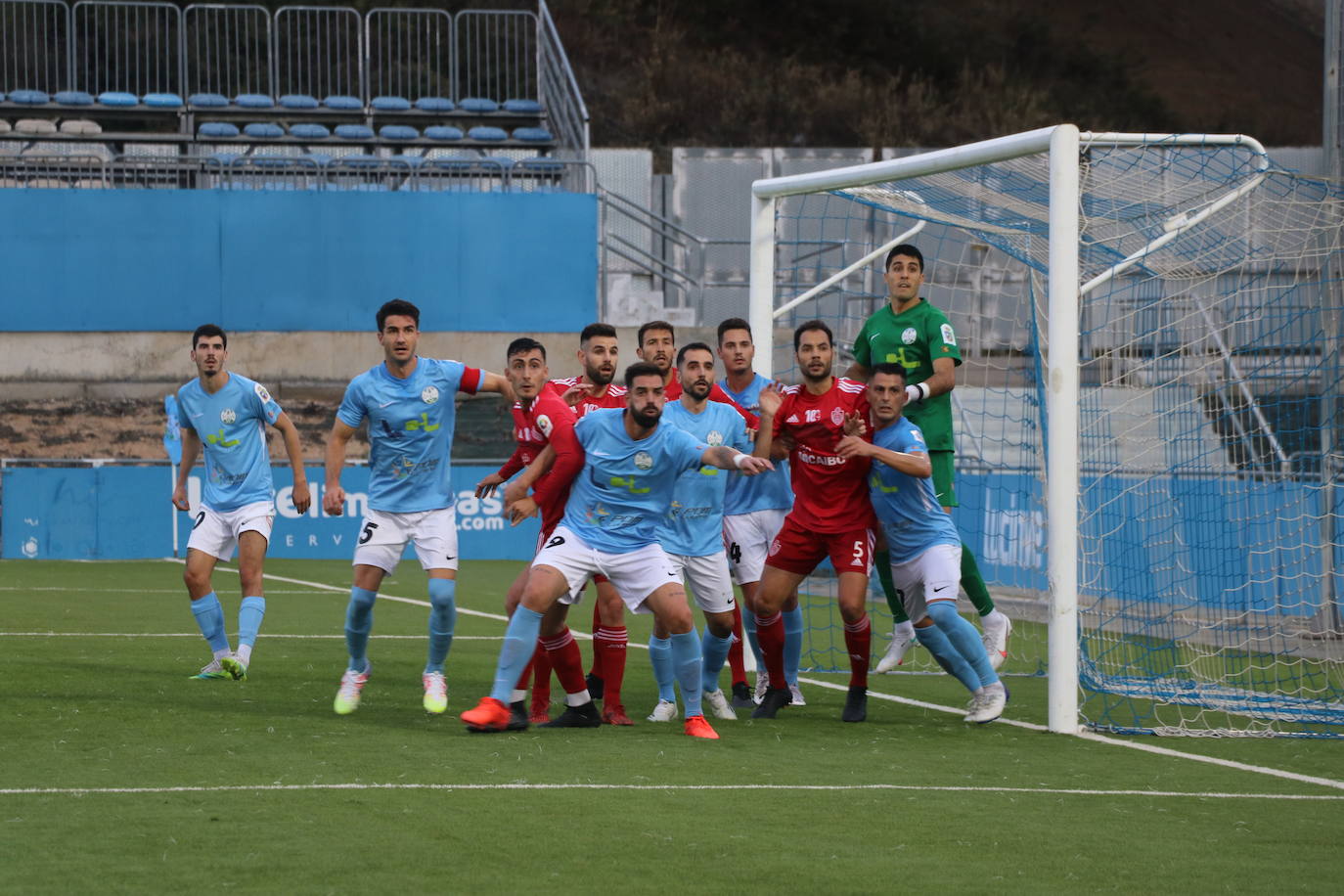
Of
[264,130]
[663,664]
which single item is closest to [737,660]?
[663,664]

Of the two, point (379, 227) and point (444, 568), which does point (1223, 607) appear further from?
point (379, 227)

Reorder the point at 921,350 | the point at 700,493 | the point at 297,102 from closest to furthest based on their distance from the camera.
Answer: the point at 700,493 → the point at 921,350 → the point at 297,102

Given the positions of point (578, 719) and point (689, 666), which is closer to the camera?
point (689, 666)

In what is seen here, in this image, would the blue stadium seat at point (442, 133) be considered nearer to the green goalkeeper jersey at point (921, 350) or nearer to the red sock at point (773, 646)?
the green goalkeeper jersey at point (921, 350)

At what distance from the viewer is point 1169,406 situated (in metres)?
11.4

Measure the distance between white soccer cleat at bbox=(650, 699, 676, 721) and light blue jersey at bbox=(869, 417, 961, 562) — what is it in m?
1.42

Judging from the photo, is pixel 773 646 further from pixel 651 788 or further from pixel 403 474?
pixel 651 788

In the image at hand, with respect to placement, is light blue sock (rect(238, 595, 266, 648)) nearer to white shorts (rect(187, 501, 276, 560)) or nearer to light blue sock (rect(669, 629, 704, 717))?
white shorts (rect(187, 501, 276, 560))

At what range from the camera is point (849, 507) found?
26.8 ft

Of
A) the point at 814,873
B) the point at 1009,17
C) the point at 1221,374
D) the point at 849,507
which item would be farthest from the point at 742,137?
the point at 814,873

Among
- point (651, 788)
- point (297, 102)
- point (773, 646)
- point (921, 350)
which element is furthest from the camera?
point (297, 102)

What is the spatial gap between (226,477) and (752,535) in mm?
3230

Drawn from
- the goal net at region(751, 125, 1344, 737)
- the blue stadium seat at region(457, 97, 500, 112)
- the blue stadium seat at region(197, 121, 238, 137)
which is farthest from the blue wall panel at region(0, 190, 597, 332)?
the goal net at region(751, 125, 1344, 737)

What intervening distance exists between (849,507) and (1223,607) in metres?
4.08
